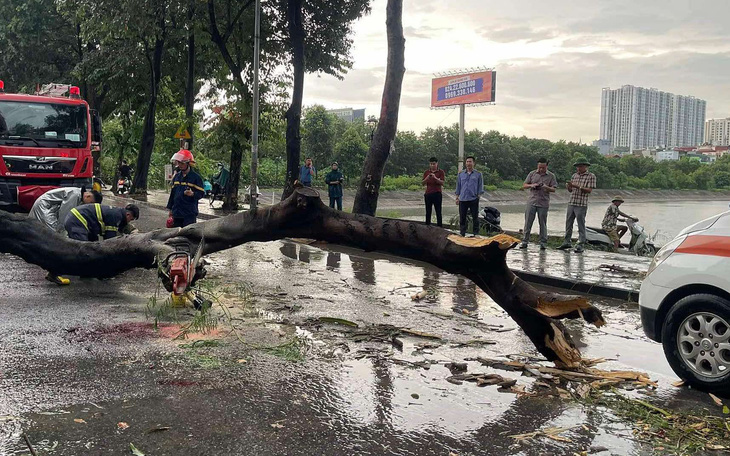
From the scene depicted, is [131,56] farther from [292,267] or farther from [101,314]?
[101,314]

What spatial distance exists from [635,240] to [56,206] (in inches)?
496

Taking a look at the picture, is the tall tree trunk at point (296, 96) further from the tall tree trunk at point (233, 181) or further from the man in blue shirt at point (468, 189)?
the man in blue shirt at point (468, 189)

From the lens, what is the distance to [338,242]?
23.4 feet

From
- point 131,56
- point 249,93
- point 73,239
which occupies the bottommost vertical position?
point 73,239

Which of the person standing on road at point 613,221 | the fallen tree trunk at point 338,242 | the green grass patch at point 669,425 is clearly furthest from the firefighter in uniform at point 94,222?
the person standing on road at point 613,221

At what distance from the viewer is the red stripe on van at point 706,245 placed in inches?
213

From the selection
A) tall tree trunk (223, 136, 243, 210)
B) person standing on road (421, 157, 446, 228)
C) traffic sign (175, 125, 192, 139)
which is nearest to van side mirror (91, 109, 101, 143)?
traffic sign (175, 125, 192, 139)

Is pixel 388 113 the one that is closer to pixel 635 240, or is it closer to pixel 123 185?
pixel 635 240

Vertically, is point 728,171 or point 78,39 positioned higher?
point 78,39

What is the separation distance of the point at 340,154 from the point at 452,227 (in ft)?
96.5

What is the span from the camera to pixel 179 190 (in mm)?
11312

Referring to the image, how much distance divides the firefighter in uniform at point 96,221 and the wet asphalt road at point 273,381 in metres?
0.87

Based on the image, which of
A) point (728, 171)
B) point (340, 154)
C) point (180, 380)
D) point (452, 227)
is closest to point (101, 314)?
point (180, 380)

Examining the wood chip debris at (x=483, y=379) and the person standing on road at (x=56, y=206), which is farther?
the person standing on road at (x=56, y=206)
